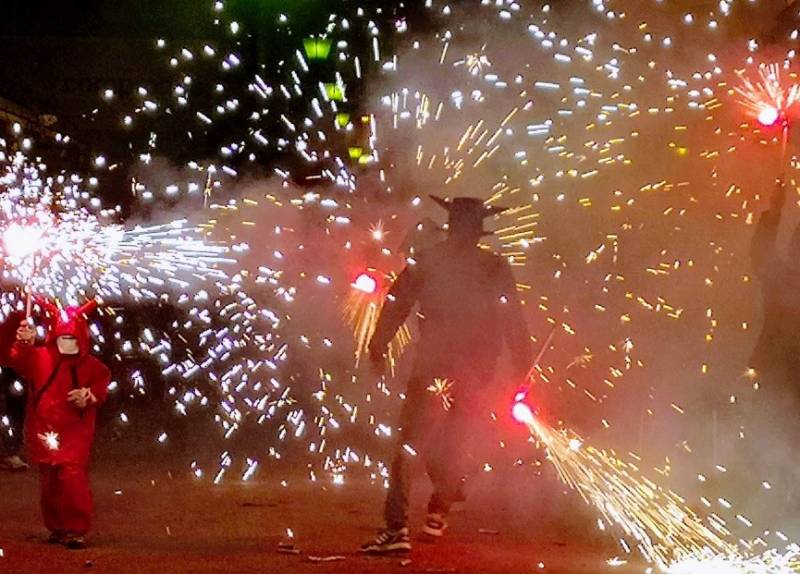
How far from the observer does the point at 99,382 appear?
8.34 meters

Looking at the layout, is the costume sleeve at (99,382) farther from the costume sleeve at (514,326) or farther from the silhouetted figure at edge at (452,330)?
the costume sleeve at (514,326)

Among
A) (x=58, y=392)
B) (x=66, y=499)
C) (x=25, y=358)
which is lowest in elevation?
(x=66, y=499)

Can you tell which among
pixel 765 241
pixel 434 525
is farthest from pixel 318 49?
pixel 434 525

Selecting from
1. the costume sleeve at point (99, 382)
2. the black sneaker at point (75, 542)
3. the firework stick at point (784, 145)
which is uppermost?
the firework stick at point (784, 145)

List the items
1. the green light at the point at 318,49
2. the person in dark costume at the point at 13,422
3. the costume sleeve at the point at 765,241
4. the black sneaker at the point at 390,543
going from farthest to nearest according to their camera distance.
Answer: the green light at the point at 318,49 → the person in dark costume at the point at 13,422 → the costume sleeve at the point at 765,241 → the black sneaker at the point at 390,543

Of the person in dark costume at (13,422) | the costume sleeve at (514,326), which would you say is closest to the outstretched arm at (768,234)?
the costume sleeve at (514,326)

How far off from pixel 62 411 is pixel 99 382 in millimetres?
279

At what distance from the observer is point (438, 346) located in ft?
26.9

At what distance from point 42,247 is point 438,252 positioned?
2895 mm

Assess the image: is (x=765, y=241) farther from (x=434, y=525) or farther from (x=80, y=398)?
(x=80, y=398)

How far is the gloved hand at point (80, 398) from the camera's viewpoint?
26.7 ft

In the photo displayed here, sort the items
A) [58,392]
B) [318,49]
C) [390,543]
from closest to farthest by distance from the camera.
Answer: [390,543] < [58,392] < [318,49]

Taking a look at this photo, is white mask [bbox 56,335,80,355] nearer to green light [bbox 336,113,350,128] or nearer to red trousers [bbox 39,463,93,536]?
red trousers [bbox 39,463,93,536]

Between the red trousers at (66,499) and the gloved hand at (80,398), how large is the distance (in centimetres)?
34
